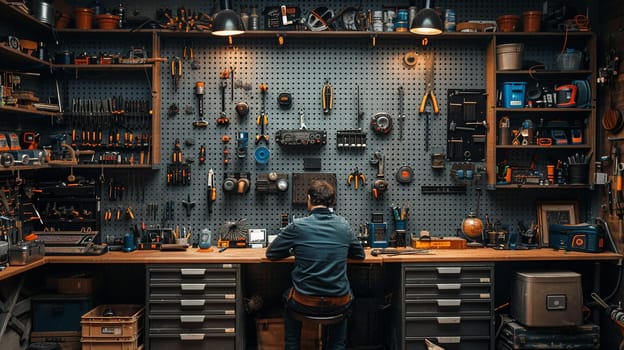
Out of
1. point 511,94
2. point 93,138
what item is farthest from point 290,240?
point 511,94

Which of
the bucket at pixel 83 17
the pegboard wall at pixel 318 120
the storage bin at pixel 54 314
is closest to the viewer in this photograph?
the storage bin at pixel 54 314

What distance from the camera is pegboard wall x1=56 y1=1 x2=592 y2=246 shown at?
175 inches

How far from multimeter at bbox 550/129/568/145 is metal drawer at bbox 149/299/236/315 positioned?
2988 millimetres

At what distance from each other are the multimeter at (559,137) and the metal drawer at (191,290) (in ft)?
9.63

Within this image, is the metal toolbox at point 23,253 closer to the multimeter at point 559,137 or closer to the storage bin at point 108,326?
the storage bin at point 108,326

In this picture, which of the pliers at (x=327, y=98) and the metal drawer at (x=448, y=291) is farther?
the pliers at (x=327, y=98)

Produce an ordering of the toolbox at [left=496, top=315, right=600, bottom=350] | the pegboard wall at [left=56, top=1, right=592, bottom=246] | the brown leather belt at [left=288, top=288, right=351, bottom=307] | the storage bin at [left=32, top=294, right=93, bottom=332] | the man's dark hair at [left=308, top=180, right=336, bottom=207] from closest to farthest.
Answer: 1. the brown leather belt at [left=288, top=288, right=351, bottom=307]
2. the man's dark hair at [left=308, top=180, right=336, bottom=207]
3. the toolbox at [left=496, top=315, right=600, bottom=350]
4. the storage bin at [left=32, top=294, right=93, bottom=332]
5. the pegboard wall at [left=56, top=1, right=592, bottom=246]

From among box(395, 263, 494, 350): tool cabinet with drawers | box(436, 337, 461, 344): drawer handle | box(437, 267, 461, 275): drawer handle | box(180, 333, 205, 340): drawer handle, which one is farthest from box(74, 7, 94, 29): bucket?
box(436, 337, 461, 344): drawer handle

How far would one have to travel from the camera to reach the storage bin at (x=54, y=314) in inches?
155

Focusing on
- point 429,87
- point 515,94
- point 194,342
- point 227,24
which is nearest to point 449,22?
point 429,87

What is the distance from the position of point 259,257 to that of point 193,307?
2.02 ft

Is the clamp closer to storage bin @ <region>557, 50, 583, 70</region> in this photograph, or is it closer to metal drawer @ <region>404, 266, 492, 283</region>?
metal drawer @ <region>404, 266, 492, 283</region>

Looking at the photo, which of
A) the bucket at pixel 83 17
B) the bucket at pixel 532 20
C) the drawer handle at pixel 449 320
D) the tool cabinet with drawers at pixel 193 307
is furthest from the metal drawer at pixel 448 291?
the bucket at pixel 83 17

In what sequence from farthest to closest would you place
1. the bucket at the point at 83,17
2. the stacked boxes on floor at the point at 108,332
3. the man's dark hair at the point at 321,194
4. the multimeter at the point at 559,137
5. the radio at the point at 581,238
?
the multimeter at the point at 559,137
the bucket at the point at 83,17
the radio at the point at 581,238
the stacked boxes on floor at the point at 108,332
the man's dark hair at the point at 321,194
